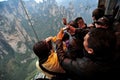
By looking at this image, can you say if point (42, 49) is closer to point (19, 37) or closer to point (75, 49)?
point (75, 49)

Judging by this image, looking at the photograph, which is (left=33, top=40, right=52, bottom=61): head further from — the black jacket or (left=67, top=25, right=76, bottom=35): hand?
the black jacket

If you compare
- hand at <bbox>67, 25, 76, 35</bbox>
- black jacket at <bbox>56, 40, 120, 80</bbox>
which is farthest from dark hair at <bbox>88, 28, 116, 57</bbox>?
hand at <bbox>67, 25, 76, 35</bbox>

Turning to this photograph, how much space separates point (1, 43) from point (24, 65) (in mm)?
22462

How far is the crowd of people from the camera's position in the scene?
2.21 metres

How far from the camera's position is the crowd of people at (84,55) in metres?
2.21

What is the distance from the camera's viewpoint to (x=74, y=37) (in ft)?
9.84

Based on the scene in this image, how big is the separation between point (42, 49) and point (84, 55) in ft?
2.50

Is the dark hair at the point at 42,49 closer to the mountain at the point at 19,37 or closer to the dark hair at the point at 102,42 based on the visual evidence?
the dark hair at the point at 102,42

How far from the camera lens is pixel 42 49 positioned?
9.41ft

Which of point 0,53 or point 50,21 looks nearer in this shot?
point 0,53

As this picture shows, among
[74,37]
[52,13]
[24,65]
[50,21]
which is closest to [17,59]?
[24,65]

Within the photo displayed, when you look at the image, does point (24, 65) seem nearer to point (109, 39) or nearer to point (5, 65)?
point (5, 65)

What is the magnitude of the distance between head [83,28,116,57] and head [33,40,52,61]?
0.84 m

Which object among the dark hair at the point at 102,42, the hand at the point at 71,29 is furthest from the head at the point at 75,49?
the dark hair at the point at 102,42
